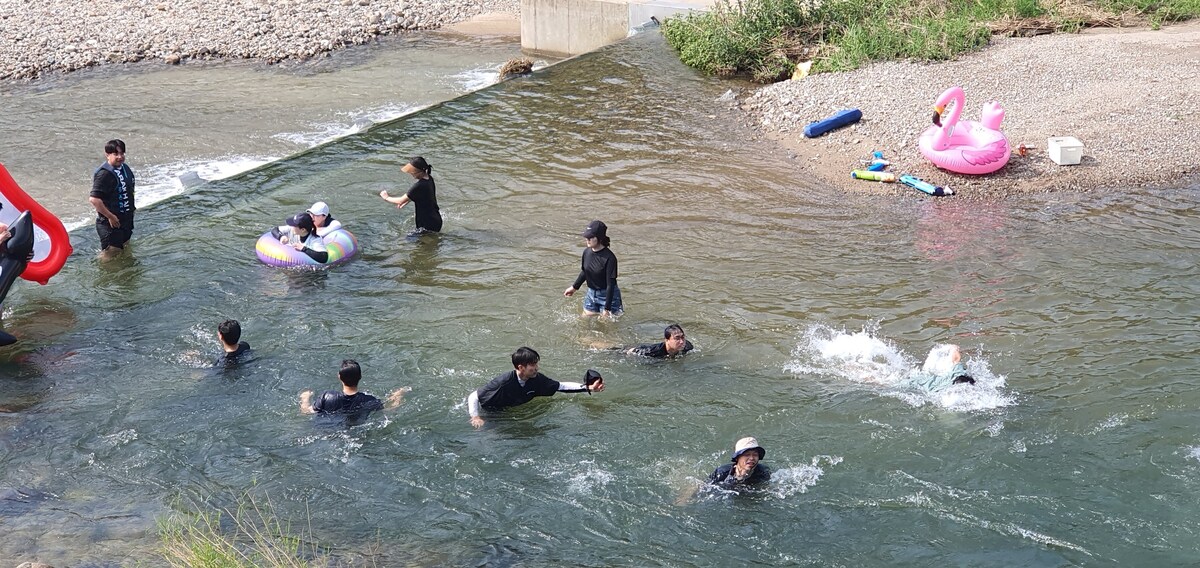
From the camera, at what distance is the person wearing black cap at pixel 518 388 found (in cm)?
953

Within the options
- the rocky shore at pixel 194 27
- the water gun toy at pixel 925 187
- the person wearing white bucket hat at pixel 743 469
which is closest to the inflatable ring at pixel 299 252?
the person wearing white bucket hat at pixel 743 469

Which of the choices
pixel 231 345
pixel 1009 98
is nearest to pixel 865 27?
pixel 1009 98

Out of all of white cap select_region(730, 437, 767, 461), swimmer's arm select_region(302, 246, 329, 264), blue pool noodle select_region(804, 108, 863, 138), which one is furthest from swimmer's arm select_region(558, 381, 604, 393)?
blue pool noodle select_region(804, 108, 863, 138)

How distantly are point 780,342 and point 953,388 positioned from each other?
2.02 metres

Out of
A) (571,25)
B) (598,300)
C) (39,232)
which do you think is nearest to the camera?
(598,300)

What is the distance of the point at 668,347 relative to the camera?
34.9 ft

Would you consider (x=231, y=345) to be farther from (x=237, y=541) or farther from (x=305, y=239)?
(x=237, y=541)

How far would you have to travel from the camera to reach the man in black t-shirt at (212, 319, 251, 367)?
10711mm

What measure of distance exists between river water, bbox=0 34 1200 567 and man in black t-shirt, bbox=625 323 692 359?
0.55 ft

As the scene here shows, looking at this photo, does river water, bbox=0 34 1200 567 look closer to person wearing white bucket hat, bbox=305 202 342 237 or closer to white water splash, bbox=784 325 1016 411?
white water splash, bbox=784 325 1016 411

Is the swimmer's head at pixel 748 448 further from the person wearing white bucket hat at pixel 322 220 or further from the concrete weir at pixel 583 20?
the concrete weir at pixel 583 20

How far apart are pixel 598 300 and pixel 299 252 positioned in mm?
4284

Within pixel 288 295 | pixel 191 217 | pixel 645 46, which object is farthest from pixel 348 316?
pixel 645 46

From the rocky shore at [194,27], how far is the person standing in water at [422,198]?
12674mm
